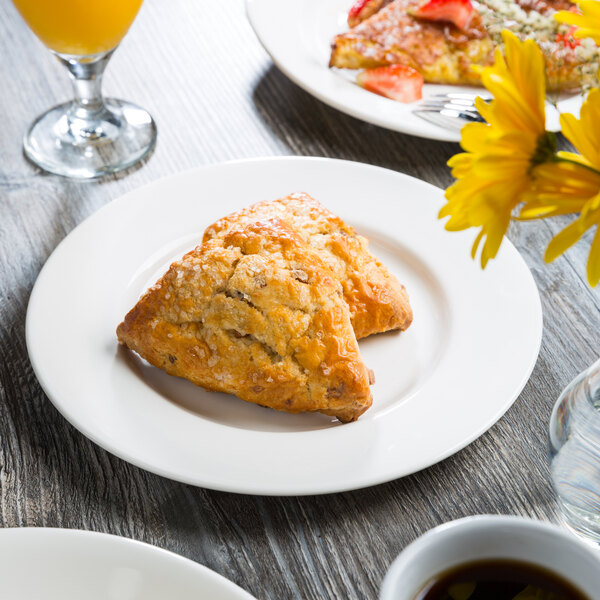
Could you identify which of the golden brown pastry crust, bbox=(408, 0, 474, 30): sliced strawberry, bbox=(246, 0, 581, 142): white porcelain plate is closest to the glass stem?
bbox=(246, 0, 581, 142): white porcelain plate

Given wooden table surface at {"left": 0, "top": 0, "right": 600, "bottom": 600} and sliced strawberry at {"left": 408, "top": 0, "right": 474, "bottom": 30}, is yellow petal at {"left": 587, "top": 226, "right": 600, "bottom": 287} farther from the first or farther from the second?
sliced strawberry at {"left": 408, "top": 0, "right": 474, "bottom": 30}

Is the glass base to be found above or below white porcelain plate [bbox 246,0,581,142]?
below

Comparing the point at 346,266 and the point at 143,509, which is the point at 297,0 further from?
the point at 143,509

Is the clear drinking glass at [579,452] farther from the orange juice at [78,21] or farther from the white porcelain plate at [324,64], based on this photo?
the orange juice at [78,21]

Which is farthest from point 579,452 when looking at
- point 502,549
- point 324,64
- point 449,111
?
point 324,64

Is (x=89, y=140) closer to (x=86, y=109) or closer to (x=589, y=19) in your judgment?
(x=86, y=109)

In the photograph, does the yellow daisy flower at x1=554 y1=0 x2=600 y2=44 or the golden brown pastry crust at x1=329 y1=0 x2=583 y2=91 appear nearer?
the yellow daisy flower at x1=554 y1=0 x2=600 y2=44

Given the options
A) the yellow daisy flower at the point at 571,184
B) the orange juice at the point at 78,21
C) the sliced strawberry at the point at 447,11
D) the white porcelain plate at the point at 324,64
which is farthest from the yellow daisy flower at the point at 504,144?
the sliced strawberry at the point at 447,11
